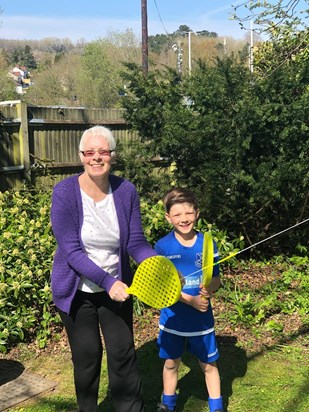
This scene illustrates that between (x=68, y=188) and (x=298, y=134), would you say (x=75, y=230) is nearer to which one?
(x=68, y=188)

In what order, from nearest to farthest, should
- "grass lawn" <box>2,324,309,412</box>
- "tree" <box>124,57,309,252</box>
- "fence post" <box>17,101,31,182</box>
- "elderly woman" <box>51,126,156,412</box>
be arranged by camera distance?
"elderly woman" <box>51,126,156,412</box>, "grass lawn" <box>2,324,309,412</box>, "tree" <box>124,57,309,252</box>, "fence post" <box>17,101,31,182</box>

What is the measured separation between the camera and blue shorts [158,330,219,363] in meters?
2.93

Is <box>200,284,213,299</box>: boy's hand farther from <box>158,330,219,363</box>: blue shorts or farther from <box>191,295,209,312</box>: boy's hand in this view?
<box>158,330,219,363</box>: blue shorts

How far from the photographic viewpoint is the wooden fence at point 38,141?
780 cm

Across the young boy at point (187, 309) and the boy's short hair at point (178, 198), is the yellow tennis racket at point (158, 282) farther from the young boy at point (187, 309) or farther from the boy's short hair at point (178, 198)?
the boy's short hair at point (178, 198)

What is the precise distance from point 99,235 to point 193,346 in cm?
92

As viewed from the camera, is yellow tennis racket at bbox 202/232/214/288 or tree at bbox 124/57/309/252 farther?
tree at bbox 124/57/309/252

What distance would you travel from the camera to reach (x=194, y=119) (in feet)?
18.7

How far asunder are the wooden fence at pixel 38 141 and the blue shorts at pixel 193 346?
15.6 ft

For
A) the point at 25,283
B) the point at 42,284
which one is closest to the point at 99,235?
the point at 25,283

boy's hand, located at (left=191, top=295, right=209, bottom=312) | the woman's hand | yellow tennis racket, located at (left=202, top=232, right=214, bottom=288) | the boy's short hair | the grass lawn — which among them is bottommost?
the grass lawn

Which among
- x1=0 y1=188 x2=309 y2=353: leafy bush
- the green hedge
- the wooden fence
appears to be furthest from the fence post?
the green hedge

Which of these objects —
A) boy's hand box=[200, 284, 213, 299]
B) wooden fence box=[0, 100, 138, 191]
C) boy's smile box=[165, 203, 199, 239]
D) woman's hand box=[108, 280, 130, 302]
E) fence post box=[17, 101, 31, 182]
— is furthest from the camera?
fence post box=[17, 101, 31, 182]

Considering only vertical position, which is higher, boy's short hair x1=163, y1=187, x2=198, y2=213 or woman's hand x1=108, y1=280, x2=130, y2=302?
boy's short hair x1=163, y1=187, x2=198, y2=213
